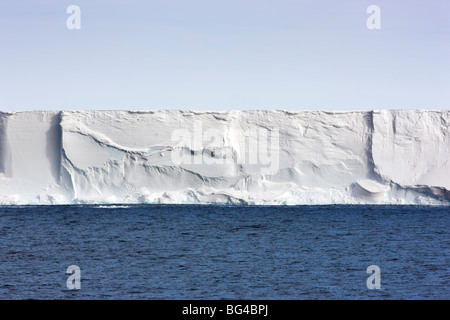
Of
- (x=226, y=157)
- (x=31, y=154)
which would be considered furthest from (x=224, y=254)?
(x=31, y=154)

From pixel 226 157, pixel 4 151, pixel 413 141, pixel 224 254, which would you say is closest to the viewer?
pixel 224 254

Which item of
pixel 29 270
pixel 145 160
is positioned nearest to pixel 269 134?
pixel 145 160

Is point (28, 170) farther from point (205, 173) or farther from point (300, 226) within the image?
point (300, 226)

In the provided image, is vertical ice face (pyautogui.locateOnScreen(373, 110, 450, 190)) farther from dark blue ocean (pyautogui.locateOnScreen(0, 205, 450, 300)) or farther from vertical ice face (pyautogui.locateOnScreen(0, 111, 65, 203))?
vertical ice face (pyautogui.locateOnScreen(0, 111, 65, 203))

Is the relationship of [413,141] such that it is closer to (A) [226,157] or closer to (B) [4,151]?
(A) [226,157]

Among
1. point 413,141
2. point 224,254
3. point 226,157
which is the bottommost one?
point 224,254

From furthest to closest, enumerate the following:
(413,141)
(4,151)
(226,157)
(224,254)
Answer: (4,151) < (413,141) < (226,157) < (224,254)

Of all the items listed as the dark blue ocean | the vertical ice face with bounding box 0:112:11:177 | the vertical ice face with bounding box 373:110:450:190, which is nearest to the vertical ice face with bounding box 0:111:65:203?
the vertical ice face with bounding box 0:112:11:177
